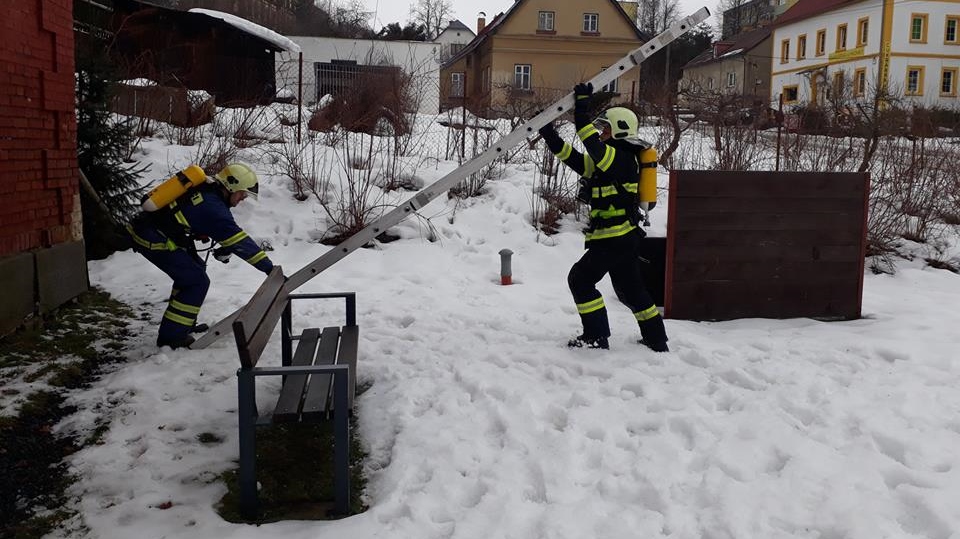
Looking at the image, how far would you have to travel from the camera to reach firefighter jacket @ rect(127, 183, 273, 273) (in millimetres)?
5406

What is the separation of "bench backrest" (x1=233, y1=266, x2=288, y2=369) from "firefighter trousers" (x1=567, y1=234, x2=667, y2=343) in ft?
7.20

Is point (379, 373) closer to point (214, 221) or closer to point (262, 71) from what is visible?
point (214, 221)

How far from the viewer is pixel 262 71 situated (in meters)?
21.5

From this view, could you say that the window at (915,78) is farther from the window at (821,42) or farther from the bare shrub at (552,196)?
the bare shrub at (552,196)

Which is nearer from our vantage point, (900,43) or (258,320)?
(258,320)

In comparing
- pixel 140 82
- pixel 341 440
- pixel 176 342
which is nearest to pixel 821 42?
pixel 140 82

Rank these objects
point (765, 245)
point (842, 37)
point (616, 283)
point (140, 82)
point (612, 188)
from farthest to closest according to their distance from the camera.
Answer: point (842, 37) < point (140, 82) < point (765, 245) < point (616, 283) < point (612, 188)

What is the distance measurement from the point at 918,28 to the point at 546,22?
19.3 m

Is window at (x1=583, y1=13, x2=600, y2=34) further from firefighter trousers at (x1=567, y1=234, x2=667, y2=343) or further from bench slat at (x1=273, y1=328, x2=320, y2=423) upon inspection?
bench slat at (x1=273, y1=328, x2=320, y2=423)

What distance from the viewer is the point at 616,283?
5.73m

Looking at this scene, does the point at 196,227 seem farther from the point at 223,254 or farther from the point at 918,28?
the point at 918,28

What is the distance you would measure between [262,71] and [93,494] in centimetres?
1964

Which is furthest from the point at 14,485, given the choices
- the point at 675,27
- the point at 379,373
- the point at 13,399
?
the point at 675,27

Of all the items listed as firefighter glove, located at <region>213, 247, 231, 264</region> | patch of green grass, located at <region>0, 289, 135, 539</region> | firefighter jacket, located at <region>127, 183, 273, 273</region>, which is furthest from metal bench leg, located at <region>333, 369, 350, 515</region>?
firefighter glove, located at <region>213, 247, 231, 264</region>
